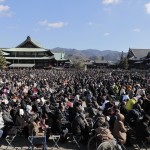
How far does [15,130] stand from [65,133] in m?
1.79

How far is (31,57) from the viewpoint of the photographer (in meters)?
96.4

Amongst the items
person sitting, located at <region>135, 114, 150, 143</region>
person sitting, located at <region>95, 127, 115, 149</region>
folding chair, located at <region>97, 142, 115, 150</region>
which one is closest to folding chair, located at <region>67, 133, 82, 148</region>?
person sitting, located at <region>95, 127, 115, 149</region>

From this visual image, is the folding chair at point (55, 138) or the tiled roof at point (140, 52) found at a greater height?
the tiled roof at point (140, 52)

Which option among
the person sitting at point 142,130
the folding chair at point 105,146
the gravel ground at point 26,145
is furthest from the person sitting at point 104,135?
the gravel ground at point 26,145

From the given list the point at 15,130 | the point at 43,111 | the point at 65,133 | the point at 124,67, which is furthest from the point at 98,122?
the point at 124,67

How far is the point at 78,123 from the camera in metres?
11.8

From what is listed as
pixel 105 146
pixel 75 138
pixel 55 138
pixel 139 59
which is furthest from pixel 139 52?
pixel 105 146

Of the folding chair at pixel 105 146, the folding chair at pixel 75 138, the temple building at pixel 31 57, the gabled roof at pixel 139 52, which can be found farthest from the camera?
the gabled roof at pixel 139 52

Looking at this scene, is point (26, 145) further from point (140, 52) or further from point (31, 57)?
point (140, 52)

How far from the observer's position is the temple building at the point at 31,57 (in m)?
94.9

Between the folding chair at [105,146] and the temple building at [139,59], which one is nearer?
the folding chair at [105,146]

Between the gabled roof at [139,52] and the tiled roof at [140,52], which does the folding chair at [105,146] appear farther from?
the tiled roof at [140,52]

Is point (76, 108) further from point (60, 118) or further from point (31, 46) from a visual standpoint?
point (31, 46)

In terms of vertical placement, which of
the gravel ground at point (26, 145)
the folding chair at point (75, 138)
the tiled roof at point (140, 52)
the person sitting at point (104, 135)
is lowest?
the gravel ground at point (26, 145)
